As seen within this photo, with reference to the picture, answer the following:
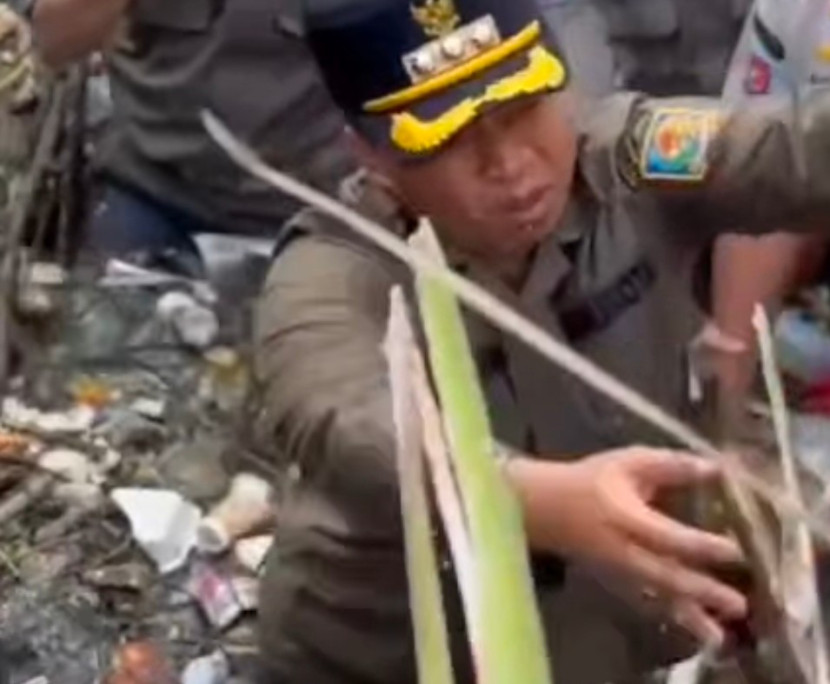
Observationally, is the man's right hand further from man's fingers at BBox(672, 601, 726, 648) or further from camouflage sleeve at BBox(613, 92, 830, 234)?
camouflage sleeve at BBox(613, 92, 830, 234)

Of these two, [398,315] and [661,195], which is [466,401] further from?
[661,195]

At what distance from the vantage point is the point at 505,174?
115cm

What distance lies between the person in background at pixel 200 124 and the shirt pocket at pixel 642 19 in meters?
0.25

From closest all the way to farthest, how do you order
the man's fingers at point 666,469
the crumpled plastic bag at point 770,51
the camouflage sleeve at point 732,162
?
the man's fingers at point 666,469 < the camouflage sleeve at point 732,162 < the crumpled plastic bag at point 770,51

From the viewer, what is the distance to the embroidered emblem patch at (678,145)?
1.15 metres

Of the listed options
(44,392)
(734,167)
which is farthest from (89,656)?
(734,167)

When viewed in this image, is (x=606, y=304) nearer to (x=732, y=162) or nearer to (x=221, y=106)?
(x=732, y=162)

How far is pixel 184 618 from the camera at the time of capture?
Answer: 177cm

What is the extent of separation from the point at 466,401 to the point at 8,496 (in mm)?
1424

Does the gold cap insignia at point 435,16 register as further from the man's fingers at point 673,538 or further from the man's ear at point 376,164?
the man's fingers at point 673,538

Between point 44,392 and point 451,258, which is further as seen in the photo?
point 44,392

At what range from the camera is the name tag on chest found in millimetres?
1228

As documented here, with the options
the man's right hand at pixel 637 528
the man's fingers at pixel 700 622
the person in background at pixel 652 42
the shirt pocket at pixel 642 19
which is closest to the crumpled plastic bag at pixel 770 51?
the person in background at pixel 652 42

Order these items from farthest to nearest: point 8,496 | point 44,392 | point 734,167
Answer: point 44,392
point 8,496
point 734,167
